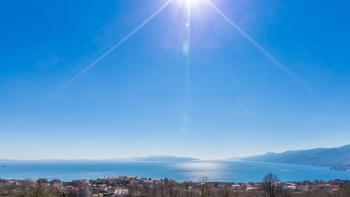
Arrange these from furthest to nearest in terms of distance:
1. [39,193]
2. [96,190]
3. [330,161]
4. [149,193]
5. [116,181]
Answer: [330,161], [116,181], [96,190], [149,193], [39,193]

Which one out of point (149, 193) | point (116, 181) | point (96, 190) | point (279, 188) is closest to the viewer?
point (279, 188)

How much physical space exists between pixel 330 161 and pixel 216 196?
177m

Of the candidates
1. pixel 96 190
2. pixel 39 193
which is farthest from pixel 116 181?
pixel 39 193

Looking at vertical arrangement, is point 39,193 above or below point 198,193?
above

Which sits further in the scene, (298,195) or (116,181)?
(116,181)

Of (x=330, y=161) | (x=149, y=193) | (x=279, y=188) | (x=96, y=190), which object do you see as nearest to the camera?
(x=279, y=188)

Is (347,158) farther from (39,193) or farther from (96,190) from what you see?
(39,193)

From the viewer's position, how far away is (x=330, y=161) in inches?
7416

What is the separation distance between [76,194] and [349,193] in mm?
27876

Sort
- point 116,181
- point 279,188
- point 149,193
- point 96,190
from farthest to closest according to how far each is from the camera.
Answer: point 116,181 → point 96,190 → point 149,193 → point 279,188

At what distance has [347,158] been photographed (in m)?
188

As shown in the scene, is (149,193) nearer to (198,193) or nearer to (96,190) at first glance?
(198,193)

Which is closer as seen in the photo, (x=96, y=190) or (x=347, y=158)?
(x=96, y=190)

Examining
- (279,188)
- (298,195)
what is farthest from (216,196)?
(298,195)
